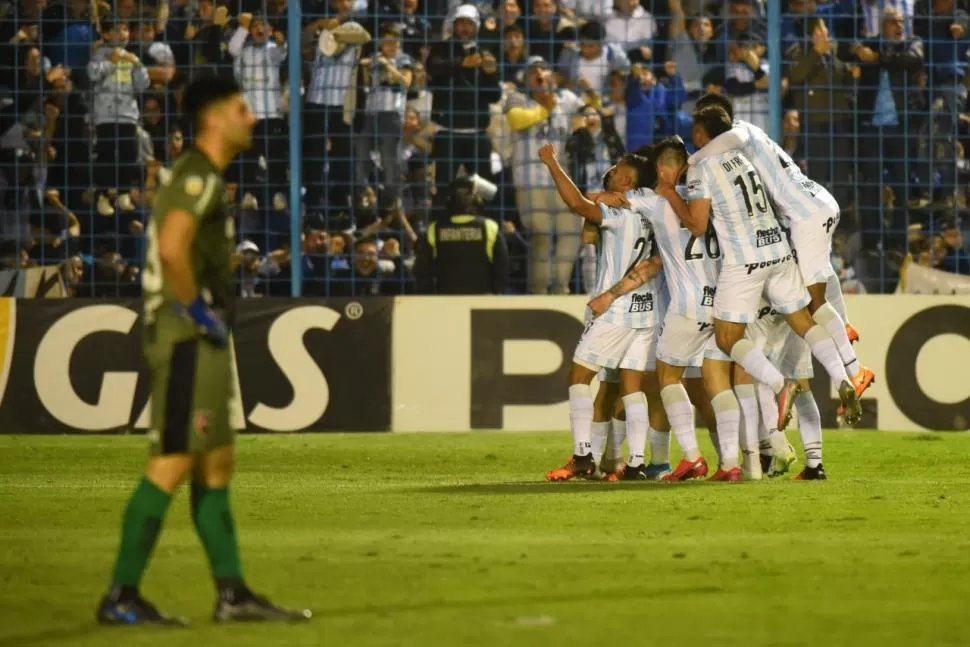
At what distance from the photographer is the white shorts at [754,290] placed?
10453 mm

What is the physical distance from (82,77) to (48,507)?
737 centimetres

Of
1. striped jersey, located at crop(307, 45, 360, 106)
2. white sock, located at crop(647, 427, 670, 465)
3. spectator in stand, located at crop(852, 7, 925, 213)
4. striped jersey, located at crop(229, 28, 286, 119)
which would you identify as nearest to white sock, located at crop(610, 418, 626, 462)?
white sock, located at crop(647, 427, 670, 465)

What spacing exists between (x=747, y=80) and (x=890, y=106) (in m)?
1.22

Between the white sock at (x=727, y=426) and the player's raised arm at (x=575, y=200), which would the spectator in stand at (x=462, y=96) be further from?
the white sock at (x=727, y=426)

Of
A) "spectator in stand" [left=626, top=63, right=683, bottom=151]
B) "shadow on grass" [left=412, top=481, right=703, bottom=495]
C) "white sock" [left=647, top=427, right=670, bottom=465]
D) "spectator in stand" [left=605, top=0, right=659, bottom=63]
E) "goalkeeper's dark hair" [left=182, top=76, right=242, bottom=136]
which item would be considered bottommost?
"shadow on grass" [left=412, top=481, right=703, bottom=495]

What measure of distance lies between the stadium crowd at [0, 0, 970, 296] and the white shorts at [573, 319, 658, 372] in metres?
4.65

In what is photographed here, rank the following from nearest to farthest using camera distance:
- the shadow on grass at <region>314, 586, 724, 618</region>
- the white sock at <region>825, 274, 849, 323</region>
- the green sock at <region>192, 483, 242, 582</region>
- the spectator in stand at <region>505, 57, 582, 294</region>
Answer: the green sock at <region>192, 483, 242, 582</region> < the shadow on grass at <region>314, 586, 724, 618</region> < the white sock at <region>825, 274, 849, 323</region> < the spectator in stand at <region>505, 57, 582, 294</region>

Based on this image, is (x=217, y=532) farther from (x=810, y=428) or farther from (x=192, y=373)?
(x=810, y=428)

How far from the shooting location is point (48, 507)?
9242 millimetres

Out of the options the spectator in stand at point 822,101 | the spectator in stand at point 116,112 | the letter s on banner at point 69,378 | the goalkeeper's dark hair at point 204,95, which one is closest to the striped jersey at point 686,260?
the spectator in stand at point 822,101

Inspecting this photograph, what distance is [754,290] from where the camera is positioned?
412 inches

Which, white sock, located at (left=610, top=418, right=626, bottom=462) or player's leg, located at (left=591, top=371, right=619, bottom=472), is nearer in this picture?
player's leg, located at (left=591, top=371, right=619, bottom=472)

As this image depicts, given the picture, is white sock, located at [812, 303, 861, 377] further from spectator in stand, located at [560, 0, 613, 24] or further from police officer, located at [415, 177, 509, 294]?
spectator in stand, located at [560, 0, 613, 24]

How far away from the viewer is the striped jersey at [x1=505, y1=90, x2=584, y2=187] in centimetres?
1561
